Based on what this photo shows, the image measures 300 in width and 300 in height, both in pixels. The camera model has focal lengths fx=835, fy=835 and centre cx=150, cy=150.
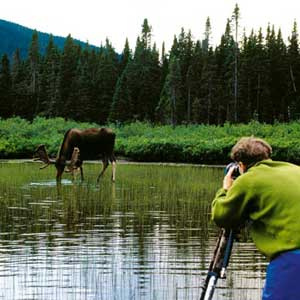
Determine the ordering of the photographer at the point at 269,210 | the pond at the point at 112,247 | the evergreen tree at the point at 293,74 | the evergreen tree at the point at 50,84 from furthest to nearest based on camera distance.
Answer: the evergreen tree at the point at 50,84, the evergreen tree at the point at 293,74, the pond at the point at 112,247, the photographer at the point at 269,210

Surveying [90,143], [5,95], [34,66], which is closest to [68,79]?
[5,95]

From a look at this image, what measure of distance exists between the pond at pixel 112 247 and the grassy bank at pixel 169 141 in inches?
775

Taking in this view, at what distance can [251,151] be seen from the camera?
5.25m

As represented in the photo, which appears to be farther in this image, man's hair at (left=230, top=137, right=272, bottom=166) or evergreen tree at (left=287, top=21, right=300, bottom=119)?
evergreen tree at (left=287, top=21, right=300, bottom=119)

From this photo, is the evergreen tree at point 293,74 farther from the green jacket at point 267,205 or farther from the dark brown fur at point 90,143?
the green jacket at point 267,205

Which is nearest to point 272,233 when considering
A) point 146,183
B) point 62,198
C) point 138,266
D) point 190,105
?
point 138,266

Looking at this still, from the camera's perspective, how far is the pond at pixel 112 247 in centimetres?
884

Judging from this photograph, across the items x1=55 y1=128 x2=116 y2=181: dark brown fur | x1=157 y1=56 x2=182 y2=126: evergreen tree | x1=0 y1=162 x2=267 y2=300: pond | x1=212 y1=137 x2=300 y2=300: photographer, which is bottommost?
x1=0 y1=162 x2=267 y2=300: pond

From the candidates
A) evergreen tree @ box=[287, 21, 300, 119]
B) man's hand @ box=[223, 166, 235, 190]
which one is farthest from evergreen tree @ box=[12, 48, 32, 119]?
man's hand @ box=[223, 166, 235, 190]

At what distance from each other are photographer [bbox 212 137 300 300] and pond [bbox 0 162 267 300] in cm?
333

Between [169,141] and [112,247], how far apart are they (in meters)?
32.2

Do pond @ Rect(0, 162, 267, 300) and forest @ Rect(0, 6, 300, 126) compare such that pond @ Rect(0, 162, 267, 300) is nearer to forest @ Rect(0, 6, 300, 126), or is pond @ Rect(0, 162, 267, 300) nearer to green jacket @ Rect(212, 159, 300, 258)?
green jacket @ Rect(212, 159, 300, 258)

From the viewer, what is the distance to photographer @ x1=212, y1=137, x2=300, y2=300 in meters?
4.99

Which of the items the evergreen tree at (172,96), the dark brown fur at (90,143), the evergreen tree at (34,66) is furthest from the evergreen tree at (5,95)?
the dark brown fur at (90,143)
